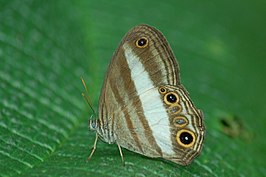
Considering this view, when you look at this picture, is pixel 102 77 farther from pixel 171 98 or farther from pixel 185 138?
pixel 185 138

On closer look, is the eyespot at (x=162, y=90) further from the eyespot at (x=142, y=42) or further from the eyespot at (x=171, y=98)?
the eyespot at (x=142, y=42)

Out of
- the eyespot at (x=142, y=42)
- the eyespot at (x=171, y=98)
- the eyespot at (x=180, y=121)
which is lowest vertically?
the eyespot at (x=180, y=121)

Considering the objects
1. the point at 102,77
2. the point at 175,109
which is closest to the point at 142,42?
the point at 175,109

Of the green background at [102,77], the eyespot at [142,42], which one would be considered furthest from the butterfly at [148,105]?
the green background at [102,77]

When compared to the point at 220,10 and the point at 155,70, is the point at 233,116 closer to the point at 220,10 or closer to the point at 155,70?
the point at 155,70

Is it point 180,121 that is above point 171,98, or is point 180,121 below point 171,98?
below

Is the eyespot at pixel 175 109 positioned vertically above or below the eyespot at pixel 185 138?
above

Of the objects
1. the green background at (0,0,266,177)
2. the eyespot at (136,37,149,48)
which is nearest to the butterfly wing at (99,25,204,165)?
the eyespot at (136,37,149,48)

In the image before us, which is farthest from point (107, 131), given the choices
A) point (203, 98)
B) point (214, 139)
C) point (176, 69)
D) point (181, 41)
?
point (181, 41)
